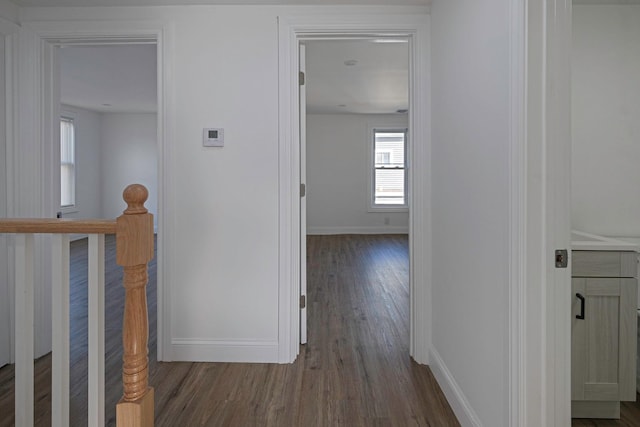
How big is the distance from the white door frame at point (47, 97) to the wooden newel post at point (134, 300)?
A: 56.2 inches

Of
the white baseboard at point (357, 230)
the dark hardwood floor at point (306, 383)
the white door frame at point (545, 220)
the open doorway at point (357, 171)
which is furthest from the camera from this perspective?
the white baseboard at point (357, 230)

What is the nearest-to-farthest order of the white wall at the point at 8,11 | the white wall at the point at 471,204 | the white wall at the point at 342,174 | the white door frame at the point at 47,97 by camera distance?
the white wall at the point at 471,204, the white wall at the point at 8,11, the white door frame at the point at 47,97, the white wall at the point at 342,174

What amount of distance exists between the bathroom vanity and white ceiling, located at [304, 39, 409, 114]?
6.67 ft

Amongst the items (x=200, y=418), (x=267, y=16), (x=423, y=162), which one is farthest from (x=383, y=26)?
(x=200, y=418)

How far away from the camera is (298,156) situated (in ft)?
8.49

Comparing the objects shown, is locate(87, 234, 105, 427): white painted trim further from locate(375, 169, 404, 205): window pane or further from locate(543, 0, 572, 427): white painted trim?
locate(375, 169, 404, 205): window pane

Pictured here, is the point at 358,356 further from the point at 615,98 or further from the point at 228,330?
the point at 615,98

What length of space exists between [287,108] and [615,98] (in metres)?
2.05

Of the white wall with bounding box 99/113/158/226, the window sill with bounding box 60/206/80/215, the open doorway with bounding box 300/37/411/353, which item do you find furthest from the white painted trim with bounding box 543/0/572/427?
the white wall with bounding box 99/113/158/226

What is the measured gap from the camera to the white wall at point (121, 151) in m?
8.26

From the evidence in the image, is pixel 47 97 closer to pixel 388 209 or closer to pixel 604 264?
pixel 604 264

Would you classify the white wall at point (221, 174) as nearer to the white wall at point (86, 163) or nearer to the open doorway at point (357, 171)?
the open doorway at point (357, 171)

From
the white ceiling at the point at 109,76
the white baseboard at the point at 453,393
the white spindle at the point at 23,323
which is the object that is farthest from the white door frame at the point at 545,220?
the white ceiling at the point at 109,76

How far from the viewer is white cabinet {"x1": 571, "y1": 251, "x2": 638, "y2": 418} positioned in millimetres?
1827
